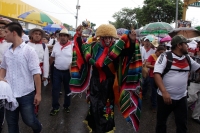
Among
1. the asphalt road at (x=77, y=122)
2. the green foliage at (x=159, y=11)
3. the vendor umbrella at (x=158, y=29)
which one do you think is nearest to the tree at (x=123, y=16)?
the green foliage at (x=159, y=11)

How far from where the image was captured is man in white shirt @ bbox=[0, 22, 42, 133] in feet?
8.51

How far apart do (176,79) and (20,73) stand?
2077 millimetres

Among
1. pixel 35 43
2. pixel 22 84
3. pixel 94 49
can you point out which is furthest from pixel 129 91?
pixel 35 43

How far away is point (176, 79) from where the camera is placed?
2943mm

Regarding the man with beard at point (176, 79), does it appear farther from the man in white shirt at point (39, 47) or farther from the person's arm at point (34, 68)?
the man in white shirt at point (39, 47)

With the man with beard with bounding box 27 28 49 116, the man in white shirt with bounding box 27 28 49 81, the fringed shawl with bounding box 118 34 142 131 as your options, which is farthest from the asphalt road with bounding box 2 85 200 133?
the man in white shirt with bounding box 27 28 49 81

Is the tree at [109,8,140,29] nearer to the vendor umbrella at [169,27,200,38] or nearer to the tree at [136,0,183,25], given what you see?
the tree at [136,0,183,25]

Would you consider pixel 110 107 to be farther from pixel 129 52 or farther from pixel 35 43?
pixel 35 43

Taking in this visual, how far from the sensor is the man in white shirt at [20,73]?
2.59 m

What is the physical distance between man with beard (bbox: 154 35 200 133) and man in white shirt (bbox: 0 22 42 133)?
5.46ft

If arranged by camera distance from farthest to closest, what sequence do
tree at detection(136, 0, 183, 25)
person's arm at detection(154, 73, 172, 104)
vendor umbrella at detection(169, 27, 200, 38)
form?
tree at detection(136, 0, 183, 25)
vendor umbrella at detection(169, 27, 200, 38)
person's arm at detection(154, 73, 172, 104)

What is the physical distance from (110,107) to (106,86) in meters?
0.34

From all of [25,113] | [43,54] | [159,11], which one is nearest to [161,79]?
[25,113]

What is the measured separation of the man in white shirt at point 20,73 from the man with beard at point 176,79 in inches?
65.5
